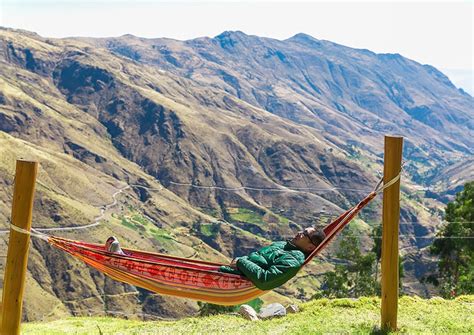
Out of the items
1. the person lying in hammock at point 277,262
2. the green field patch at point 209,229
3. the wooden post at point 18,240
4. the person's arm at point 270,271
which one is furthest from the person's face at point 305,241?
the green field patch at point 209,229

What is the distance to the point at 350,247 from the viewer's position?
38.4 m

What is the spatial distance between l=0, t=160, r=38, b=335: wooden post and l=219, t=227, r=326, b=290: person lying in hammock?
9.00ft

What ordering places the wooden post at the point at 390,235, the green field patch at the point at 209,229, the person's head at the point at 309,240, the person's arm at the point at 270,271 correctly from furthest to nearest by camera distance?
the green field patch at the point at 209,229 < the person's head at the point at 309,240 < the wooden post at the point at 390,235 < the person's arm at the point at 270,271

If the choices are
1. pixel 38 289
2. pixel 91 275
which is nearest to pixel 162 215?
pixel 91 275

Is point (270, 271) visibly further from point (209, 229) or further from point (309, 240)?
point (209, 229)

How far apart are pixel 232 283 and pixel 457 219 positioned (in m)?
26.7

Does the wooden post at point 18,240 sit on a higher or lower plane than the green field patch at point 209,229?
higher

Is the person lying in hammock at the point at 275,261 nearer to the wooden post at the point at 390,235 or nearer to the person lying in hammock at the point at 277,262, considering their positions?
the person lying in hammock at the point at 277,262

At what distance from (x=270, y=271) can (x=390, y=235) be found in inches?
75.4

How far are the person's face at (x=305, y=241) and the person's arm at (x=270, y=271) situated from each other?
475 mm

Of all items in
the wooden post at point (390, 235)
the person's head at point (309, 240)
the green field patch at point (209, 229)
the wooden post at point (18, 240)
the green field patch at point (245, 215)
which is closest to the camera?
the wooden post at point (18, 240)

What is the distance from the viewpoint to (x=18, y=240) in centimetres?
634

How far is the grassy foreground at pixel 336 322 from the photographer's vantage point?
821cm

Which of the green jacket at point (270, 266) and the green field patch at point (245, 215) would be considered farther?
the green field patch at point (245, 215)
